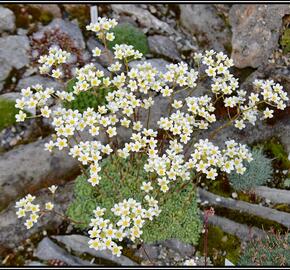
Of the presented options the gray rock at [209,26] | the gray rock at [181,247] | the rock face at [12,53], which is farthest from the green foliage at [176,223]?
the rock face at [12,53]

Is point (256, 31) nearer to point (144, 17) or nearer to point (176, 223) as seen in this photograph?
point (144, 17)

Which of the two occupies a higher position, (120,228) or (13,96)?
(13,96)

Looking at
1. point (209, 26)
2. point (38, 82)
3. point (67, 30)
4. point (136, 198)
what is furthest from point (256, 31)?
point (38, 82)

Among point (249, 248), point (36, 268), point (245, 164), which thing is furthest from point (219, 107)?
point (36, 268)

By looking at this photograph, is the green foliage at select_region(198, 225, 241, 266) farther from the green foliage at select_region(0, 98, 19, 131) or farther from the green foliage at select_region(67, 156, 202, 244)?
the green foliage at select_region(0, 98, 19, 131)

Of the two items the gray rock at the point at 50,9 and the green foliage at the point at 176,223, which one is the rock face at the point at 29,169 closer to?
the green foliage at the point at 176,223

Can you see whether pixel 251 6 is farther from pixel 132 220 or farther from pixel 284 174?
pixel 132 220
